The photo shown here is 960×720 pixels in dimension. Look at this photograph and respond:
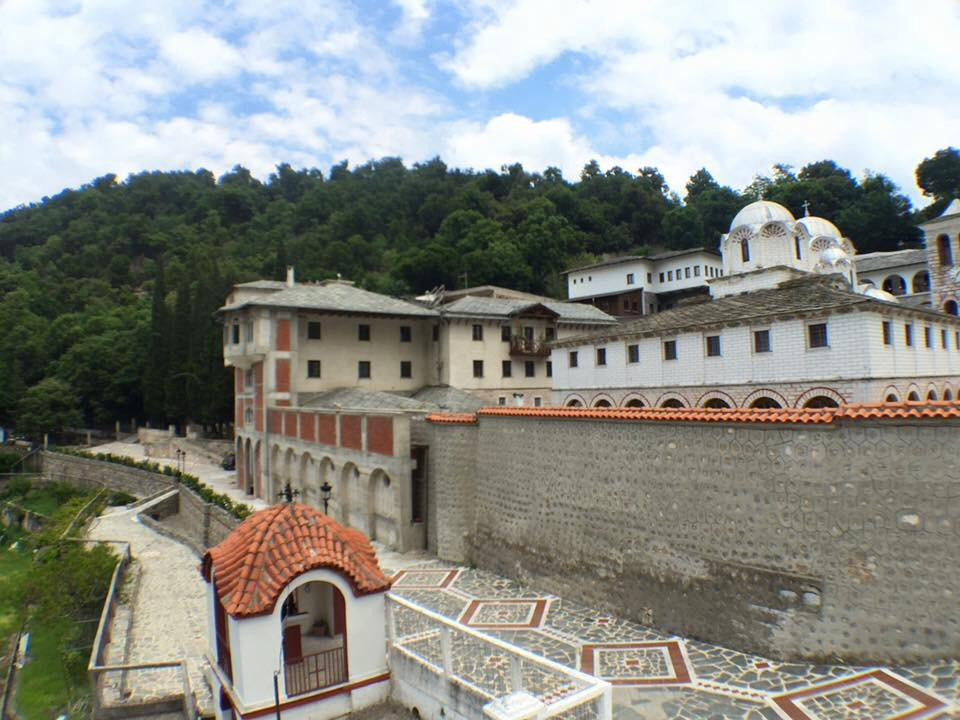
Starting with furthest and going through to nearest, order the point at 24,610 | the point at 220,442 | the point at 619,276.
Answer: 1. the point at 619,276
2. the point at 220,442
3. the point at 24,610

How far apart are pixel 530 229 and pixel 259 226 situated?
45583 mm

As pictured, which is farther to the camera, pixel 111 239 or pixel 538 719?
pixel 111 239

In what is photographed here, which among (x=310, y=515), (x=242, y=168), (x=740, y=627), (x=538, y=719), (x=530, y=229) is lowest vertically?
(x=740, y=627)

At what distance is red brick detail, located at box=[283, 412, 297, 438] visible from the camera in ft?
86.8

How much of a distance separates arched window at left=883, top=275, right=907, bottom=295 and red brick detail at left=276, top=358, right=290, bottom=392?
44.3 meters

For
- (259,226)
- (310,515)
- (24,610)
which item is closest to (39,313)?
(259,226)

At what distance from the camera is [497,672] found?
29.2 ft

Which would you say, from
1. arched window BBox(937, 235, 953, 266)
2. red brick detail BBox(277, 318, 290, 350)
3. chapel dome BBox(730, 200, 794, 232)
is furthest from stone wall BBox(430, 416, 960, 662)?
arched window BBox(937, 235, 953, 266)

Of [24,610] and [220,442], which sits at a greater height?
[220,442]

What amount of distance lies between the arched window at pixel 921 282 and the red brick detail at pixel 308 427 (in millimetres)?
44471

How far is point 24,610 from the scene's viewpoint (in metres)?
19.5

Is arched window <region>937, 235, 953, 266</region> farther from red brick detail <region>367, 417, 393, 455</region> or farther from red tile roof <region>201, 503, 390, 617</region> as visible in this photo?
red tile roof <region>201, 503, 390, 617</region>

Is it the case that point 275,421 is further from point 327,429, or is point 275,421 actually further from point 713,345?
point 713,345

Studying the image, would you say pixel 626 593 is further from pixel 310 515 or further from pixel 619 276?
pixel 619 276
